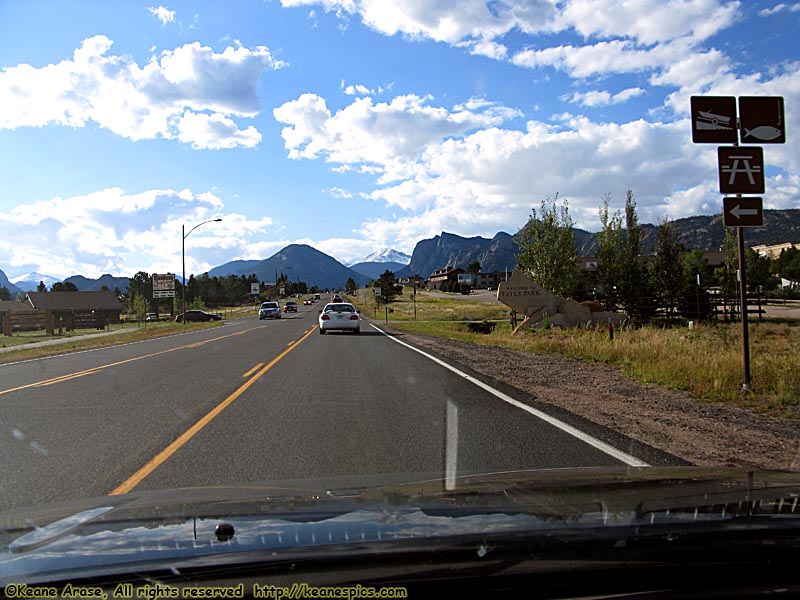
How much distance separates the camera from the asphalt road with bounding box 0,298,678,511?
19.9 feet

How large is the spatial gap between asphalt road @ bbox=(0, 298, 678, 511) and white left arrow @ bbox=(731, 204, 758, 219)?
4.52 m

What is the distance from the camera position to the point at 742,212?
405 inches

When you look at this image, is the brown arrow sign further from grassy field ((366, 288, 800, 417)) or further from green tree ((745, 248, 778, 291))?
green tree ((745, 248, 778, 291))

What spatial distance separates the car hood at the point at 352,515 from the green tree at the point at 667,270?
124 ft

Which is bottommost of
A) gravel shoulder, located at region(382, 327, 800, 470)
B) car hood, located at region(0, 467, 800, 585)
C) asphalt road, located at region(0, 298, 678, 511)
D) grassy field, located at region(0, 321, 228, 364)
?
grassy field, located at region(0, 321, 228, 364)

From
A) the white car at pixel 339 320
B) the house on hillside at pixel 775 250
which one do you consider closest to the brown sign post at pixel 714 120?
the white car at pixel 339 320

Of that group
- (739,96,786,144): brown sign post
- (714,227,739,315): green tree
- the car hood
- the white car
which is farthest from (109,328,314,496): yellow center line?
(714,227,739,315): green tree

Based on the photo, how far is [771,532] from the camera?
119 inches

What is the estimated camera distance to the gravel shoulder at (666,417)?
6.71m

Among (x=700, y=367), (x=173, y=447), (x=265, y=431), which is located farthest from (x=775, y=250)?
(x=173, y=447)

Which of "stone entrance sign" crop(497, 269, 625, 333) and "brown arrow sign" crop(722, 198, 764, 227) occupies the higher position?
"brown arrow sign" crop(722, 198, 764, 227)

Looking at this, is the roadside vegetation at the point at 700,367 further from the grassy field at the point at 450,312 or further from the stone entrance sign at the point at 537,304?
the grassy field at the point at 450,312

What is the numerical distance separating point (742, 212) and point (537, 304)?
20.6 meters

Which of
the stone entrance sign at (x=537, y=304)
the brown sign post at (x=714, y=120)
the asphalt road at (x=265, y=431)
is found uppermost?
the brown sign post at (x=714, y=120)
